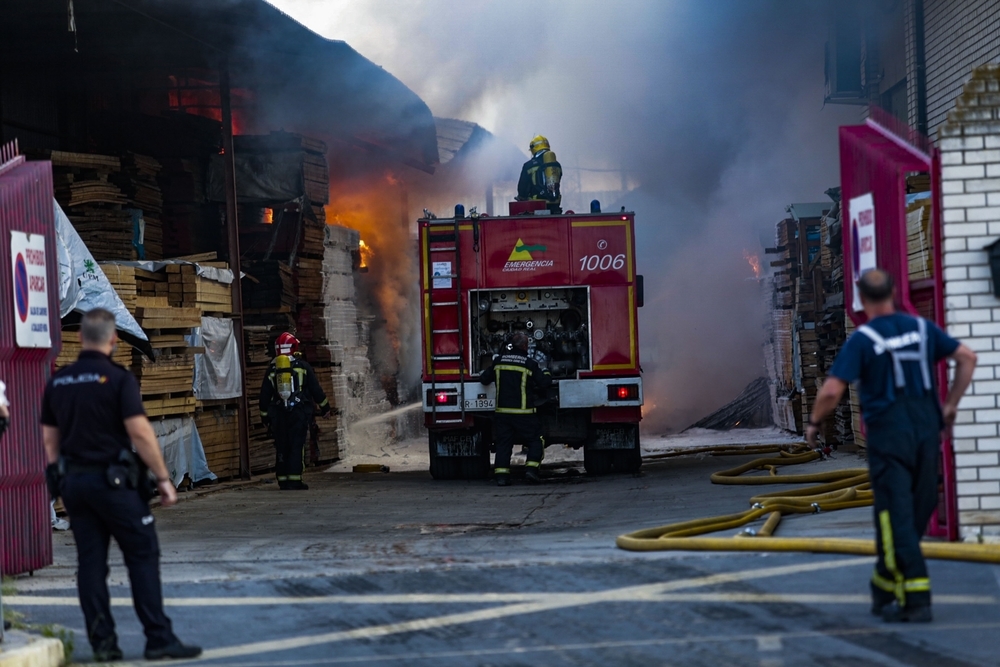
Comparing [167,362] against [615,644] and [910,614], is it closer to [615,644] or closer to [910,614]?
[615,644]

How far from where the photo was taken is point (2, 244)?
25.9 ft

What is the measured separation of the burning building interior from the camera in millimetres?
15195

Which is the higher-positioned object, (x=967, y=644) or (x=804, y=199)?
(x=804, y=199)

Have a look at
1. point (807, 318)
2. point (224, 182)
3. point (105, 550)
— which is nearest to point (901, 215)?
point (105, 550)

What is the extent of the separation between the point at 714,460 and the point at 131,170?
8.56 meters

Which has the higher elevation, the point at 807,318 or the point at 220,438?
the point at 807,318

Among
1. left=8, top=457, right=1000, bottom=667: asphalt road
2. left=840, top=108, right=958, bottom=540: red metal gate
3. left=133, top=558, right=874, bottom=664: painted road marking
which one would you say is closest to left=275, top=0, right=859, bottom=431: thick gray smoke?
left=840, top=108, right=958, bottom=540: red metal gate

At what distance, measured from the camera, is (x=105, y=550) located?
580 centimetres

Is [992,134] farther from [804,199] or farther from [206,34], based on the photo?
[804,199]

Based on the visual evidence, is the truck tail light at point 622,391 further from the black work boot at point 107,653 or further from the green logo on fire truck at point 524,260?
the black work boot at point 107,653

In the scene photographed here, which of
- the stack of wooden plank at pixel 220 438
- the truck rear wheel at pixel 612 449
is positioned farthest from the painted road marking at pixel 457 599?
the stack of wooden plank at pixel 220 438

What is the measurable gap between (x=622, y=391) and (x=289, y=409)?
3.83 meters

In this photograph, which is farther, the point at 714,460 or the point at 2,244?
the point at 714,460

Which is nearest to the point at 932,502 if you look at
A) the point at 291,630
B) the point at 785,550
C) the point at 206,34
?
the point at 785,550
